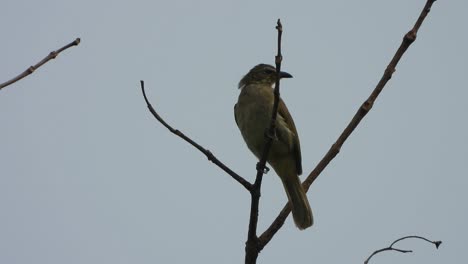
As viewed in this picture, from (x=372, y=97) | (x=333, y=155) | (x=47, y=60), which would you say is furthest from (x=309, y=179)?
(x=47, y=60)

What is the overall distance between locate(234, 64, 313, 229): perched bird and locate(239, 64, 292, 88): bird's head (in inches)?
17.1

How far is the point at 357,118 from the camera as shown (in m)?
3.99

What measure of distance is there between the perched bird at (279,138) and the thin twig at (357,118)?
229cm

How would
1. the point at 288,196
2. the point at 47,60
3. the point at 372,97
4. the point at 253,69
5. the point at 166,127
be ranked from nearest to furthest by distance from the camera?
the point at 47,60 → the point at 372,97 → the point at 166,127 → the point at 288,196 → the point at 253,69

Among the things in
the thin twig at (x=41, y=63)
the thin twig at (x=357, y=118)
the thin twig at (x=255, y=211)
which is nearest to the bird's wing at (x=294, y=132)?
the thin twig at (x=357, y=118)

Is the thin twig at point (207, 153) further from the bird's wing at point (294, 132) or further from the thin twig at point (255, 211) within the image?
the bird's wing at point (294, 132)

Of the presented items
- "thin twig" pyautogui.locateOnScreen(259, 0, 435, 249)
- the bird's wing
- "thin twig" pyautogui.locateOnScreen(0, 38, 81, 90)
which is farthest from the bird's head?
"thin twig" pyautogui.locateOnScreen(0, 38, 81, 90)

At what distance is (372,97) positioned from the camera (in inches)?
154

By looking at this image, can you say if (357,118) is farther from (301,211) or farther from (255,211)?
(301,211)

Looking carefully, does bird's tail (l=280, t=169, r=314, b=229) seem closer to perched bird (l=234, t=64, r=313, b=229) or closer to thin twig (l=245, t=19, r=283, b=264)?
perched bird (l=234, t=64, r=313, b=229)

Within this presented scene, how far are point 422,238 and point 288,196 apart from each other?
3.06 m

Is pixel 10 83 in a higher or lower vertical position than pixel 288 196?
lower

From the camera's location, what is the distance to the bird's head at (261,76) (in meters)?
8.12

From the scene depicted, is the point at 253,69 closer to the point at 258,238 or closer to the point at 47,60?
the point at 258,238
